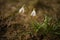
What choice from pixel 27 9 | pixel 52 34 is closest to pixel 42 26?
pixel 52 34

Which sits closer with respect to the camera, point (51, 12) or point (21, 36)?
point (21, 36)

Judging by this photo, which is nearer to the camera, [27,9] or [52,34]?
[52,34]

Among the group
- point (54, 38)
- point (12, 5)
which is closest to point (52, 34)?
point (54, 38)

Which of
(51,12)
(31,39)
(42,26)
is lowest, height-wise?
(31,39)

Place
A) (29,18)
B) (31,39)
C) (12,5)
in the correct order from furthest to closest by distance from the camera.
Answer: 1. (12,5)
2. (29,18)
3. (31,39)

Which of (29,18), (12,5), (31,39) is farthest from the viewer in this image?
(12,5)

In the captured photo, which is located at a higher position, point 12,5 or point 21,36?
point 12,5

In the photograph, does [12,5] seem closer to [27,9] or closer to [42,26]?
[27,9]

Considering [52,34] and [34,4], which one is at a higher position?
[34,4]

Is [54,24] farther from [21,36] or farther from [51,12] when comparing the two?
[21,36]
